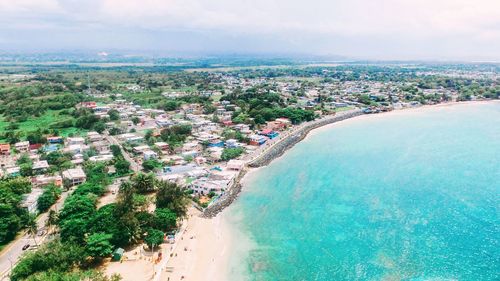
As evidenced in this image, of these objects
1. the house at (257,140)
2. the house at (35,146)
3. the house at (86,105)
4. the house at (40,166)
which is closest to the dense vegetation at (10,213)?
the house at (40,166)

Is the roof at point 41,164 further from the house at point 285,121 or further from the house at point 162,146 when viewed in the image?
the house at point 285,121

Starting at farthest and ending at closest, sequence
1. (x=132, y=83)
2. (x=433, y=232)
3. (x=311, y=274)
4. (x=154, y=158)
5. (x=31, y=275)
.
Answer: (x=132, y=83), (x=154, y=158), (x=433, y=232), (x=311, y=274), (x=31, y=275)

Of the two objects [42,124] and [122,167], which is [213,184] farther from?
[42,124]

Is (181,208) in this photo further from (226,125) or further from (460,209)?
(226,125)

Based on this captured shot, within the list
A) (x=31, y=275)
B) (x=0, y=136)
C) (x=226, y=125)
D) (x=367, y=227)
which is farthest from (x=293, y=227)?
(x=0, y=136)

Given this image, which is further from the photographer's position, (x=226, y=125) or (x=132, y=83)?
(x=132, y=83)

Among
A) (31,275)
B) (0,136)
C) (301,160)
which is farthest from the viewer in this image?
(0,136)

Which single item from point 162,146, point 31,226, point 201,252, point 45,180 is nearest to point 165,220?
point 201,252
